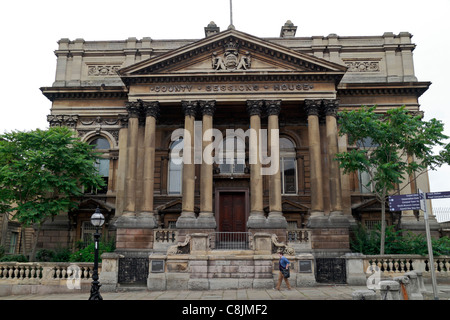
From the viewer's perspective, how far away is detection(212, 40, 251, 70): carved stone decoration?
87.6 ft

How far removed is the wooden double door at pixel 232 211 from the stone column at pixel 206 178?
3.37 meters

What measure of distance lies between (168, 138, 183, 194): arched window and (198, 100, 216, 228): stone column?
416 cm

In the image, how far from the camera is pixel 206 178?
25.2 m

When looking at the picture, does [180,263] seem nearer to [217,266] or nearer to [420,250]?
[217,266]

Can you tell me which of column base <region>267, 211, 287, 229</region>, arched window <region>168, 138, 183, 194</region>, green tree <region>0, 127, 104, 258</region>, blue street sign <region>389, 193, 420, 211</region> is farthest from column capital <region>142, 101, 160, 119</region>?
blue street sign <region>389, 193, 420, 211</region>

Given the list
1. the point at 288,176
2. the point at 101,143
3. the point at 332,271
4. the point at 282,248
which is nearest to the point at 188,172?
the point at 288,176

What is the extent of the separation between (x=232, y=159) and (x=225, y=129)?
8.06ft

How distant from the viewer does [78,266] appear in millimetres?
18531

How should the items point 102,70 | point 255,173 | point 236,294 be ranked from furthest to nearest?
1. point 102,70
2. point 255,173
3. point 236,294

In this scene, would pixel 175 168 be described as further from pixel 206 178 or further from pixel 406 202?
pixel 406 202

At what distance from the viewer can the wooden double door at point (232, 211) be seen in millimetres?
27891

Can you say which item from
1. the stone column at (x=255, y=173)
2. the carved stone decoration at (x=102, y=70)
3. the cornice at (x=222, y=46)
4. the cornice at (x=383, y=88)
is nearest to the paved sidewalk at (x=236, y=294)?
the stone column at (x=255, y=173)

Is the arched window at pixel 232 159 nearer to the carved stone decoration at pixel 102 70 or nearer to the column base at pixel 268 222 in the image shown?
the column base at pixel 268 222
